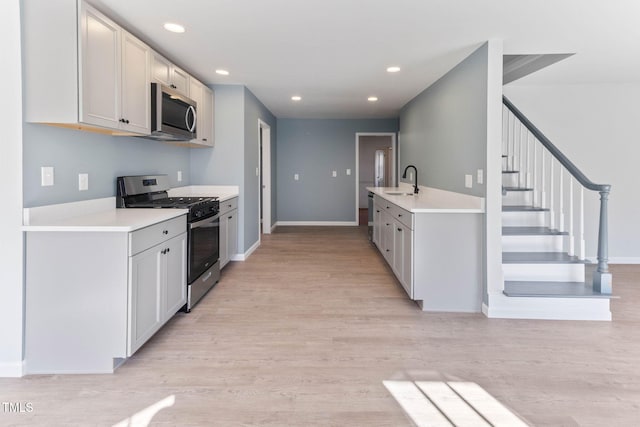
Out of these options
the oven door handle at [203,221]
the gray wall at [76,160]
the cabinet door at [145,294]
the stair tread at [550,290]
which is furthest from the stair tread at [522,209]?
the gray wall at [76,160]

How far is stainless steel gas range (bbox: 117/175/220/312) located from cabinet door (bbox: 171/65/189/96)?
88 centimetres

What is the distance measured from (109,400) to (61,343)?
509mm

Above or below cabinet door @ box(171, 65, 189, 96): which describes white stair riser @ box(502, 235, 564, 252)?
below

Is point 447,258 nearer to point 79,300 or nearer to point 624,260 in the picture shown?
point 79,300

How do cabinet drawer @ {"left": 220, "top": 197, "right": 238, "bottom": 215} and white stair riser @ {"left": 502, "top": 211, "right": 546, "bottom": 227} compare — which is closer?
white stair riser @ {"left": 502, "top": 211, "right": 546, "bottom": 227}

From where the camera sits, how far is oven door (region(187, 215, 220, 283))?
319cm

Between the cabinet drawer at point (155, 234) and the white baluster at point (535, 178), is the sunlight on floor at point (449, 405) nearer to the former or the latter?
the cabinet drawer at point (155, 234)

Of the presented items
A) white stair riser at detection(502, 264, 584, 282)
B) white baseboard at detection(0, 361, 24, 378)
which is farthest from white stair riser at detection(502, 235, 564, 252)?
white baseboard at detection(0, 361, 24, 378)

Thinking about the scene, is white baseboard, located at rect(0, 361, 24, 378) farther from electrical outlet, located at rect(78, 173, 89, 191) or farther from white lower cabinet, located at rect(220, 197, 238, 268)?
white lower cabinet, located at rect(220, 197, 238, 268)

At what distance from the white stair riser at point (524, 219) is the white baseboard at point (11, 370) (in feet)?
13.4

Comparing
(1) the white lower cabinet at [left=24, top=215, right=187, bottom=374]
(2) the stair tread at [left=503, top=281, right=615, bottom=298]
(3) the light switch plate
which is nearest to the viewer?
(1) the white lower cabinet at [left=24, top=215, right=187, bottom=374]

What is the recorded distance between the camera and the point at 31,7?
2199mm

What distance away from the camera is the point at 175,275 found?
2.91 m

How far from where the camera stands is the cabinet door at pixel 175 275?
2.76 m
